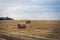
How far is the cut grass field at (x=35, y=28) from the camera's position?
6.57ft

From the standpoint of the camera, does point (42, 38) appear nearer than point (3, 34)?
Yes

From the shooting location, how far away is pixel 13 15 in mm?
2102

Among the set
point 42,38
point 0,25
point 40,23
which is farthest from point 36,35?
point 0,25

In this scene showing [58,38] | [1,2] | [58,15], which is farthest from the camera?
[1,2]

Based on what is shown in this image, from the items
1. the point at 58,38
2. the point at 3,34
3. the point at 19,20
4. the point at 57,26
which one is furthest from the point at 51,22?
the point at 3,34

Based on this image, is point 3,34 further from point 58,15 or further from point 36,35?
point 58,15

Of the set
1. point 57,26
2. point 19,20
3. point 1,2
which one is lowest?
point 57,26

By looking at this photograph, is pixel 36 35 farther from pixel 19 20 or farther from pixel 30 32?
pixel 19 20

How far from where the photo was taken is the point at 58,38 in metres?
1.87

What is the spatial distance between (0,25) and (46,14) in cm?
88

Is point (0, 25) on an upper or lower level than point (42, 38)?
upper

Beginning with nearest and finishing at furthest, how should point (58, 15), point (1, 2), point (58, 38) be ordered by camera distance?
point (58, 38) < point (58, 15) < point (1, 2)

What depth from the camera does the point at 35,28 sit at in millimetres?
2182

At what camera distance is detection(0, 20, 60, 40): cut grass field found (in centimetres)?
200
